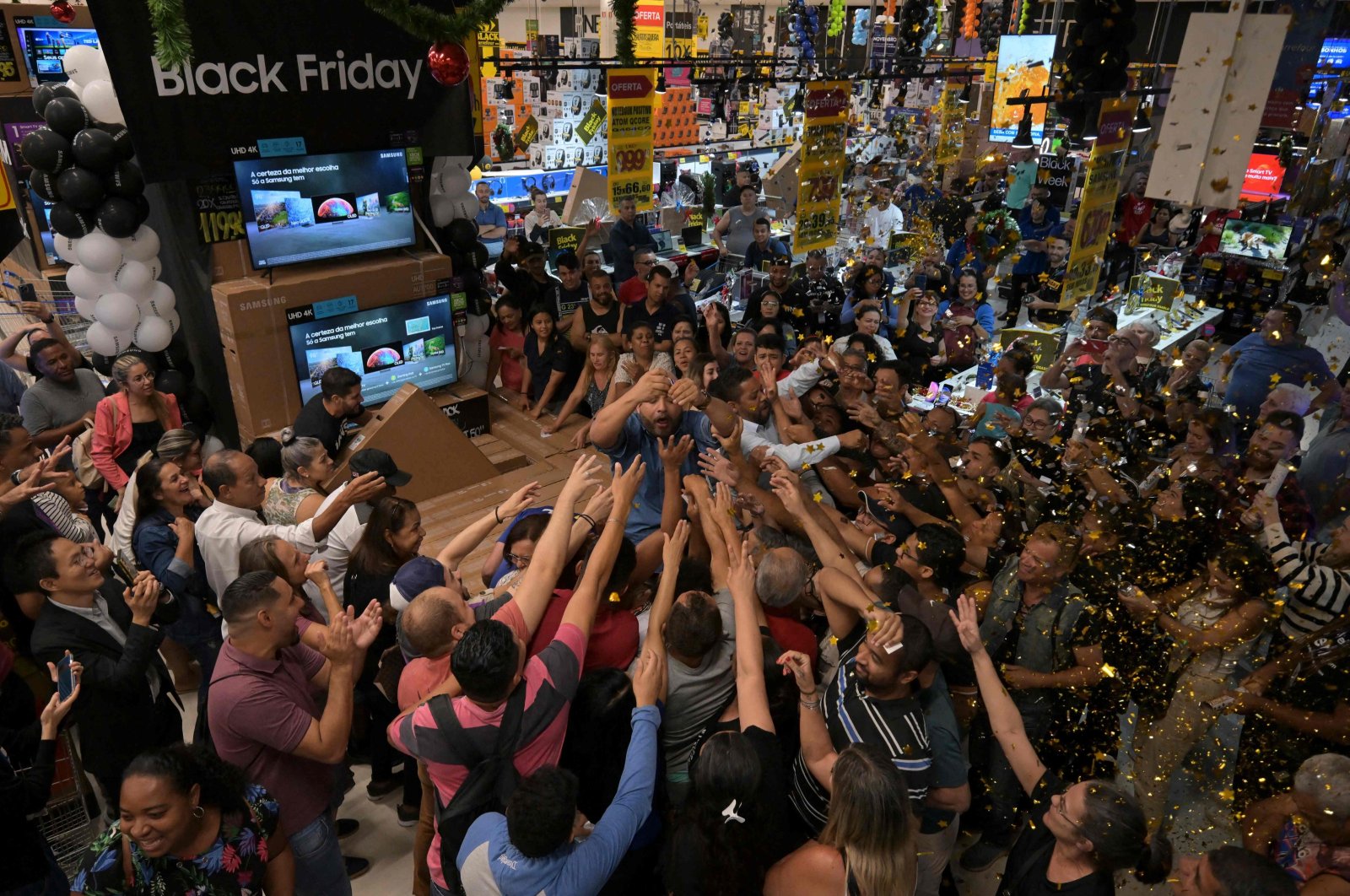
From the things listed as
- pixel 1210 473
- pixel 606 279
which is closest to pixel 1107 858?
pixel 1210 473

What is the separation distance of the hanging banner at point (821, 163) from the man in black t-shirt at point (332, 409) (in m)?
4.11

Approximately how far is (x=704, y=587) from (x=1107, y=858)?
136cm

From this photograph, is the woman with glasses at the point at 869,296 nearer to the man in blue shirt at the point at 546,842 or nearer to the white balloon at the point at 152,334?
the white balloon at the point at 152,334

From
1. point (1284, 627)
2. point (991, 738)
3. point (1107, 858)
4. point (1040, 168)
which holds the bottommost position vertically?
point (991, 738)

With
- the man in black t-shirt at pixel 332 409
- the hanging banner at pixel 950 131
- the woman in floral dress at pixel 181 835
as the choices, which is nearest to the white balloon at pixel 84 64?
the man in black t-shirt at pixel 332 409

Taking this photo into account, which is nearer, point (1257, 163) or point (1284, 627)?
point (1284, 627)

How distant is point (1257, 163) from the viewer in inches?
371

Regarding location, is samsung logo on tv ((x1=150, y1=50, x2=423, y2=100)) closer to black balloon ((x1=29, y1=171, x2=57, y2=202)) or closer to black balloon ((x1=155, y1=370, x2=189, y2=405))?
black balloon ((x1=29, y1=171, x2=57, y2=202))

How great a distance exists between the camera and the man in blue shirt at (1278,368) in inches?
220

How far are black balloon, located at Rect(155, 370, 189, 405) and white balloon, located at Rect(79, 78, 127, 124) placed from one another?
5.05ft

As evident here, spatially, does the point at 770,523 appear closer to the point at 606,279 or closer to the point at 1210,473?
the point at 1210,473

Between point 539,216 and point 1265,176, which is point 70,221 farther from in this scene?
point 1265,176

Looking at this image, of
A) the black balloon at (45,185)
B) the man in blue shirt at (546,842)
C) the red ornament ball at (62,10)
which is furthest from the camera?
the red ornament ball at (62,10)

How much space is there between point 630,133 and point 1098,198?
350 cm
